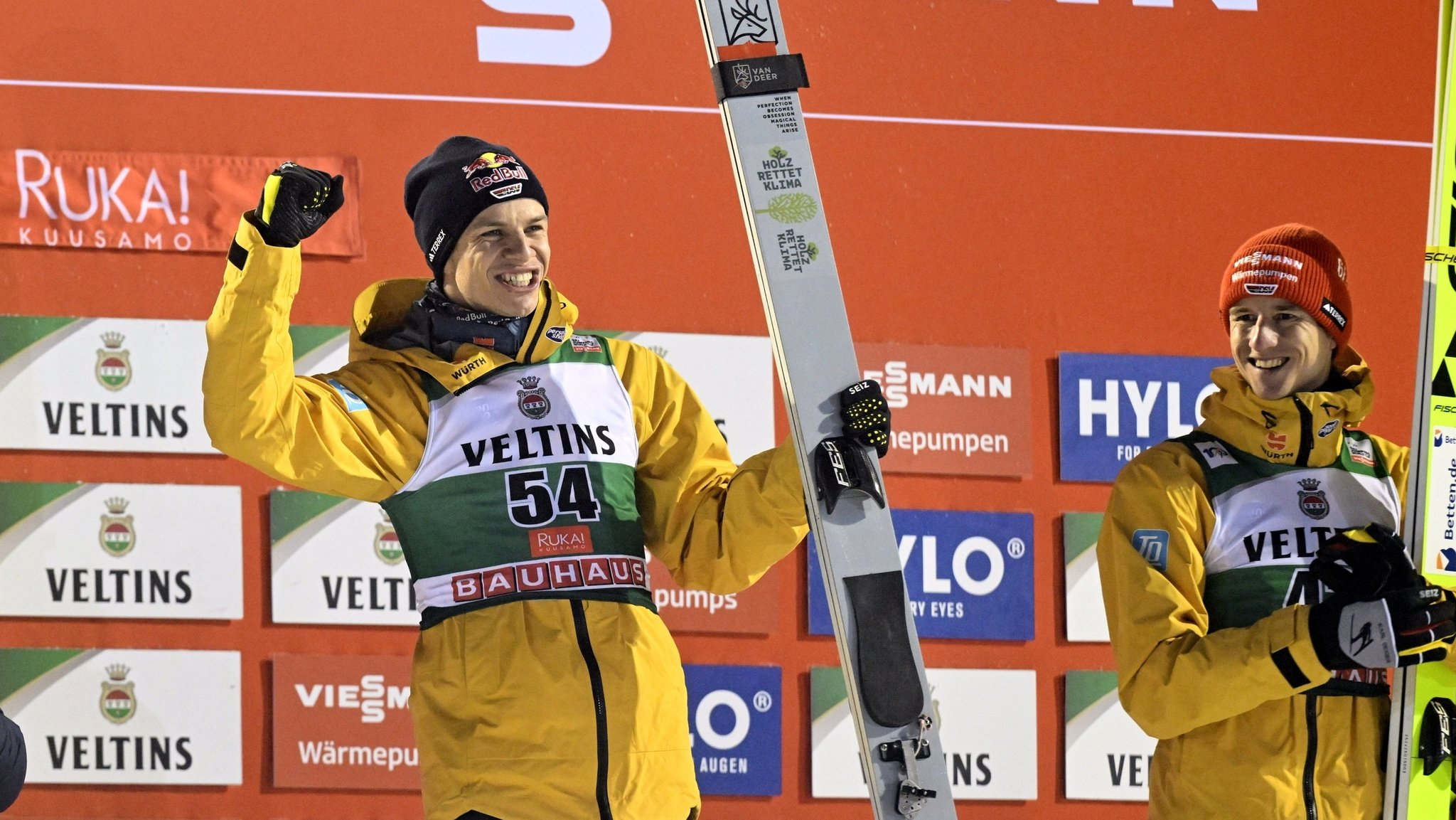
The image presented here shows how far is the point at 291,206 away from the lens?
73.3 inches

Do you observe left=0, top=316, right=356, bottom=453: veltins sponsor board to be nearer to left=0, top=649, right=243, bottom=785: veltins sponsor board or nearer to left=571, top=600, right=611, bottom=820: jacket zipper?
left=0, top=649, right=243, bottom=785: veltins sponsor board

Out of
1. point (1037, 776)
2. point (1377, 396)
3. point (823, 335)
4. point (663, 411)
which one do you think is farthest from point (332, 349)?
point (1377, 396)

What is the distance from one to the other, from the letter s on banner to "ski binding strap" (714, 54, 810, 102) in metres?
1.19

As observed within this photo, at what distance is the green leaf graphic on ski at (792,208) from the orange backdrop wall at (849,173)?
3.78ft

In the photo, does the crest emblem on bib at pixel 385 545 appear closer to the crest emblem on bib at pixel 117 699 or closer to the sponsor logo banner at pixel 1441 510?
the crest emblem on bib at pixel 117 699

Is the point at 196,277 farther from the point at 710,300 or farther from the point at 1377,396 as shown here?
the point at 1377,396

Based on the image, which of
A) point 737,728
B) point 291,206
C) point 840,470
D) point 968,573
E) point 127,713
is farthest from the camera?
point 968,573

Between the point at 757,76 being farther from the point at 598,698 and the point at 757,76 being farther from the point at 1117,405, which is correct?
the point at 1117,405

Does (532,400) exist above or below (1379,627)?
above

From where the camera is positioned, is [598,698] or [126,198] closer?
[598,698]

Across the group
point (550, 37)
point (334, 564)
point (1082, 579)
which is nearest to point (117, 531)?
point (334, 564)

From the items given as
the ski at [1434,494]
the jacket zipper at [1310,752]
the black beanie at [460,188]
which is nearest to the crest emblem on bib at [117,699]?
the black beanie at [460,188]

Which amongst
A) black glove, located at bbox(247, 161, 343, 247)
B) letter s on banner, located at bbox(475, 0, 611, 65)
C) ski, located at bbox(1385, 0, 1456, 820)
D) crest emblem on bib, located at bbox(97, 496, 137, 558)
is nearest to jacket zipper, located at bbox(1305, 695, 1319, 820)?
ski, located at bbox(1385, 0, 1456, 820)

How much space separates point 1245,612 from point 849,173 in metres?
1.52
